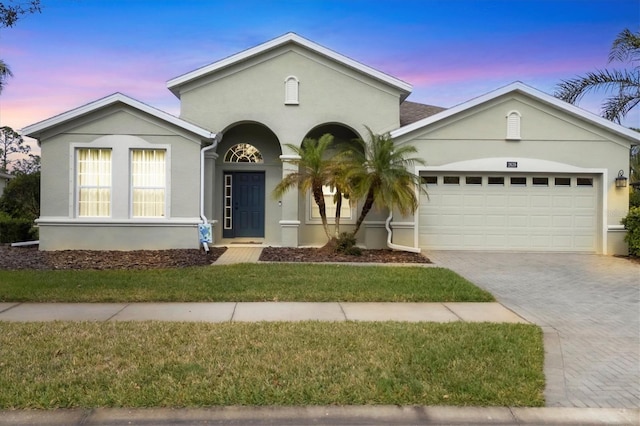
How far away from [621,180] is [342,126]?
28.1 ft

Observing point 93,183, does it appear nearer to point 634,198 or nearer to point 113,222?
point 113,222

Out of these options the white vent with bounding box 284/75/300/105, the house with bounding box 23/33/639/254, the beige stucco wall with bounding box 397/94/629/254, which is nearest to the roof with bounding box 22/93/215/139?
the house with bounding box 23/33/639/254

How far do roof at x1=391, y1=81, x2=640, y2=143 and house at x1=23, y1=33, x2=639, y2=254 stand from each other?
0.04m

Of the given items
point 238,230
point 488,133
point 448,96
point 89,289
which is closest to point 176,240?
point 238,230

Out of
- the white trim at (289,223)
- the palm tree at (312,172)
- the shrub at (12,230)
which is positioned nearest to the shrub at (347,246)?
the palm tree at (312,172)

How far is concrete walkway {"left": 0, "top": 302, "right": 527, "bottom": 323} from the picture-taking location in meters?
6.83

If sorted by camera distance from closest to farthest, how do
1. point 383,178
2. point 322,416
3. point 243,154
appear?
point 322,416, point 383,178, point 243,154

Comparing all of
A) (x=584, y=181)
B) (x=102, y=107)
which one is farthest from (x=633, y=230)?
(x=102, y=107)

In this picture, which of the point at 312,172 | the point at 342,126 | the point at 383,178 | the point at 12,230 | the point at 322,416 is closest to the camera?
the point at 322,416

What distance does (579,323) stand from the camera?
7.00 m

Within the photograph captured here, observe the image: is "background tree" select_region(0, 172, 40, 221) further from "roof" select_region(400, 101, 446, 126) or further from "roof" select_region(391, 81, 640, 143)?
"roof" select_region(391, 81, 640, 143)

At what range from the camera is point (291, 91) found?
14875 mm

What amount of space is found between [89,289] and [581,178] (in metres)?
13.9

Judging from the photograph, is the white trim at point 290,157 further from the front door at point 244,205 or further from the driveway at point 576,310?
the driveway at point 576,310
